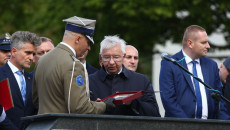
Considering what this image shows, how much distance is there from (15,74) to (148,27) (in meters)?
10.2

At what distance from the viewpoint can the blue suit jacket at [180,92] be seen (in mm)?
8130

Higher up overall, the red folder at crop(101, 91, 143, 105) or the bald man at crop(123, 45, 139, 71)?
the bald man at crop(123, 45, 139, 71)

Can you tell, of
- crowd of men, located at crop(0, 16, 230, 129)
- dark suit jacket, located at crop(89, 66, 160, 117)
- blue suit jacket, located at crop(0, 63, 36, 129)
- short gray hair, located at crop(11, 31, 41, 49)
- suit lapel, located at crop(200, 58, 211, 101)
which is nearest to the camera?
crowd of men, located at crop(0, 16, 230, 129)

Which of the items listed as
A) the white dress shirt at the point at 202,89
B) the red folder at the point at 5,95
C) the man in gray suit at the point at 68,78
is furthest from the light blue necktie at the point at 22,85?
the white dress shirt at the point at 202,89

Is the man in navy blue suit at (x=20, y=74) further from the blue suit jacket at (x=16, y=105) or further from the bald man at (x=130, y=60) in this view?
the bald man at (x=130, y=60)

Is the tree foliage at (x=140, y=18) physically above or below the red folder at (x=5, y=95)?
above

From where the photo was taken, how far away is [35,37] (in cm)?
795

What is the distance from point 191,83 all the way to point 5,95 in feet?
8.95

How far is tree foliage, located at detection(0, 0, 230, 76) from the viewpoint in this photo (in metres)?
16.3

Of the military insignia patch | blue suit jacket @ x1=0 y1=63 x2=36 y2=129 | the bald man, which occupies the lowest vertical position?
blue suit jacket @ x1=0 y1=63 x2=36 y2=129

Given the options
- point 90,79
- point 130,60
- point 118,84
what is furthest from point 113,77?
point 130,60

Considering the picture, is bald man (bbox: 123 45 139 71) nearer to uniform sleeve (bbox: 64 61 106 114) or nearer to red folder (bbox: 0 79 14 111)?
red folder (bbox: 0 79 14 111)

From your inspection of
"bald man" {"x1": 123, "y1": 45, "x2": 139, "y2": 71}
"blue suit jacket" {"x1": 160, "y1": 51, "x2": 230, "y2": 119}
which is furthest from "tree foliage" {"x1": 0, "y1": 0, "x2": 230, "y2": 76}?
"blue suit jacket" {"x1": 160, "y1": 51, "x2": 230, "y2": 119}

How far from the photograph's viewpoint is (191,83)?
830 cm
